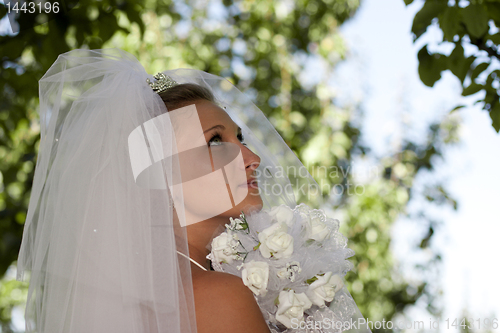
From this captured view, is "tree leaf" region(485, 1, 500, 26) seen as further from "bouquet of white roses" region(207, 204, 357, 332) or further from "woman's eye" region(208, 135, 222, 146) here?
"woman's eye" region(208, 135, 222, 146)

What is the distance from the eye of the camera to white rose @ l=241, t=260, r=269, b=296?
130 cm

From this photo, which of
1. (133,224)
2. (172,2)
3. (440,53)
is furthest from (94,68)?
(172,2)

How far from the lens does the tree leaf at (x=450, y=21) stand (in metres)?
1.71

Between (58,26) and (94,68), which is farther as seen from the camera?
(58,26)

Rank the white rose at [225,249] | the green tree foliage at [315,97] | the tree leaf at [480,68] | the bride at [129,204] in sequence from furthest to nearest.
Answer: the green tree foliage at [315,97]
the tree leaf at [480,68]
the white rose at [225,249]
the bride at [129,204]

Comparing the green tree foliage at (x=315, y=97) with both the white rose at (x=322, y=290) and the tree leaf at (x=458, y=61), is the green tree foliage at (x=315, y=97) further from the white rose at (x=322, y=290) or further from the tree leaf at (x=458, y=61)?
the white rose at (x=322, y=290)

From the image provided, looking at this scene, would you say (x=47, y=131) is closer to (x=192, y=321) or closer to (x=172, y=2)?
(x=192, y=321)

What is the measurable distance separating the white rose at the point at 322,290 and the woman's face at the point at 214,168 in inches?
15.4

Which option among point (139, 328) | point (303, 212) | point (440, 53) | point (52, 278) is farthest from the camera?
point (440, 53)

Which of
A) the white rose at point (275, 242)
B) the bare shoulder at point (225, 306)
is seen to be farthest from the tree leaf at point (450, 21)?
the bare shoulder at point (225, 306)

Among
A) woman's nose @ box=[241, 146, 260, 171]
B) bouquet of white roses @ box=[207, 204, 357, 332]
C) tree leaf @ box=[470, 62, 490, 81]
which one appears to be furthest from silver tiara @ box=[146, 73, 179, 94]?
tree leaf @ box=[470, 62, 490, 81]

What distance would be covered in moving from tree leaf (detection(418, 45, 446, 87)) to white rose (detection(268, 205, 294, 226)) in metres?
0.99

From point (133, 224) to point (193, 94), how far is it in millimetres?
688

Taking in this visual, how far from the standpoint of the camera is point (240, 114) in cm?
193
